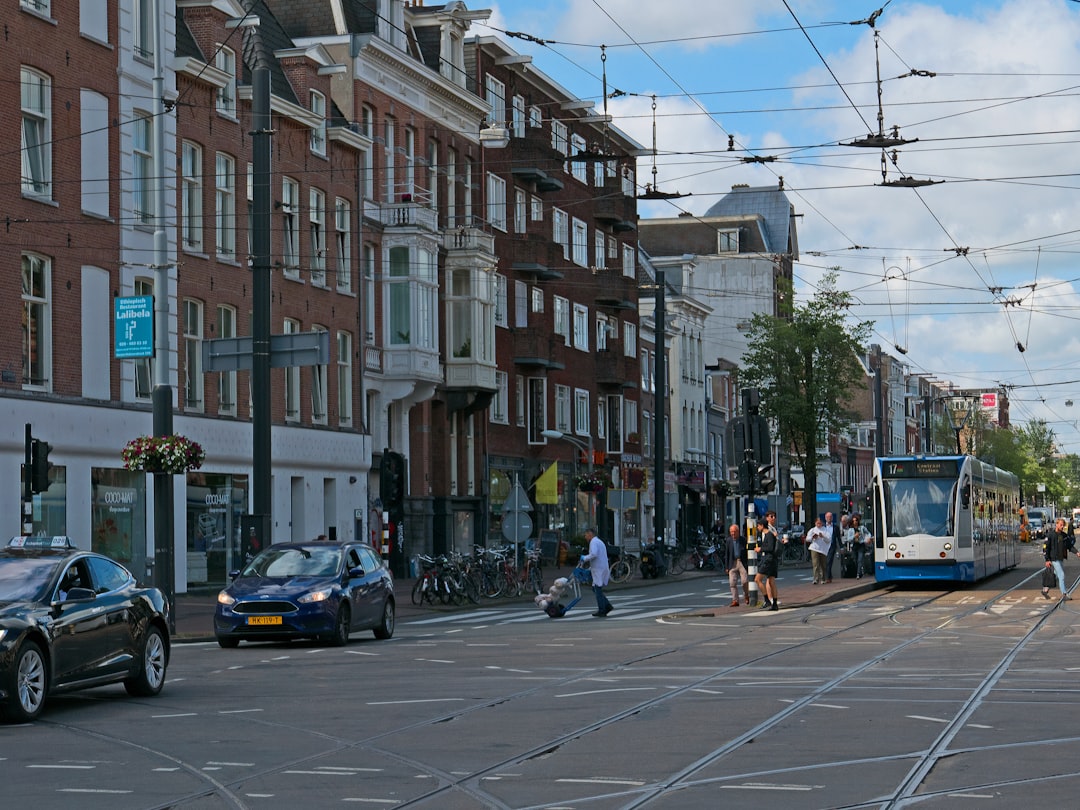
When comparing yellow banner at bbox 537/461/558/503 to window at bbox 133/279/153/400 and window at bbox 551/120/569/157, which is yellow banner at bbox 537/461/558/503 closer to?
window at bbox 551/120/569/157

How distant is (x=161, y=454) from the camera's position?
1116 inches

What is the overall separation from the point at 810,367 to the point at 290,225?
33.9 m

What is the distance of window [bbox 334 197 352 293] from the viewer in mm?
48281

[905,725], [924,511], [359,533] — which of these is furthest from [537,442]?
[905,725]

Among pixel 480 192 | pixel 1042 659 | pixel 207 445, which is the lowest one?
Result: pixel 1042 659

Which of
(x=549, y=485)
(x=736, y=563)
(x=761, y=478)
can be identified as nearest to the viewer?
(x=761, y=478)

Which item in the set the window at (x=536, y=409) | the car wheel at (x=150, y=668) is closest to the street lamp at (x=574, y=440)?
the window at (x=536, y=409)

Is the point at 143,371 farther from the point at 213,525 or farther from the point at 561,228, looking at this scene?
the point at 561,228

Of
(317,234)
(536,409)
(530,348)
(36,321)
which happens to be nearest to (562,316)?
(536,409)

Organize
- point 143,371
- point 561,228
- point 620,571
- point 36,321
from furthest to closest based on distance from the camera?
point 561,228
point 620,571
point 143,371
point 36,321

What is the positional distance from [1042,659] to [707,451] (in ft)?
229

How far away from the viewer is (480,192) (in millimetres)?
58688

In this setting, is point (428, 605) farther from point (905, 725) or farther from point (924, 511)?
point (905, 725)

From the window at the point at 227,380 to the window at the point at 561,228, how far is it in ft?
82.6
